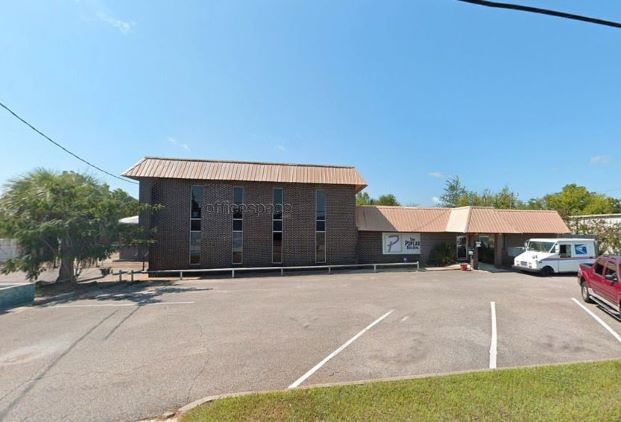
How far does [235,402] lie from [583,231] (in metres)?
32.8

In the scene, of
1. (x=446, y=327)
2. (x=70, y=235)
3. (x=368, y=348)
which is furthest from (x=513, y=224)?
(x=70, y=235)

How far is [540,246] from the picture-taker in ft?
63.3

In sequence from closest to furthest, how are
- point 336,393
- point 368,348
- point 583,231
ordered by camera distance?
point 336,393 < point 368,348 < point 583,231

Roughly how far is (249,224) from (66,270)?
32.0 ft

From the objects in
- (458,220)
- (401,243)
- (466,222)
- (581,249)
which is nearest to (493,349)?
(401,243)

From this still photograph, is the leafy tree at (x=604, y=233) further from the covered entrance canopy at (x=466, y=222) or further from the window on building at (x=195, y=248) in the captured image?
the window on building at (x=195, y=248)

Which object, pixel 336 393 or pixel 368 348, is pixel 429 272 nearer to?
pixel 368 348

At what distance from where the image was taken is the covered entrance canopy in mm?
22172

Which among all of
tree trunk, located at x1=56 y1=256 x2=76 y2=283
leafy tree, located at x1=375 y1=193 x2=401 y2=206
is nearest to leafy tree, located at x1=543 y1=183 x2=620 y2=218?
leafy tree, located at x1=375 y1=193 x2=401 y2=206

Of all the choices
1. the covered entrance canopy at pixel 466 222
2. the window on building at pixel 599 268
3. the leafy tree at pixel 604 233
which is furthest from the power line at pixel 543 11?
the leafy tree at pixel 604 233

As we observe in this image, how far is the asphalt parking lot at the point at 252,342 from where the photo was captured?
479 centimetres

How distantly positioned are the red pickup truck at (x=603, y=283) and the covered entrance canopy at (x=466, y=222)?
10542 mm

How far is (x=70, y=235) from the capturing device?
14523mm

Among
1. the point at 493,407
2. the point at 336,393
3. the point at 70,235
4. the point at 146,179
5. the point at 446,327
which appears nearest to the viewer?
the point at 493,407
